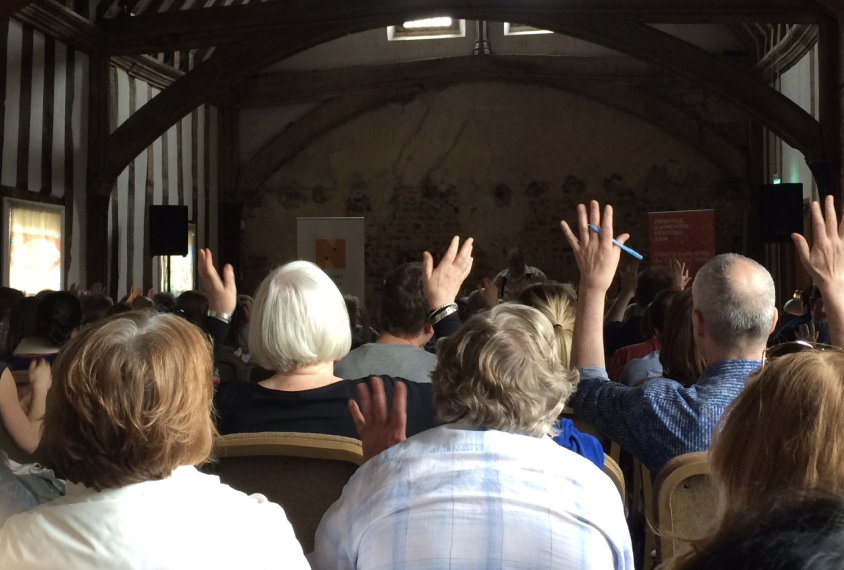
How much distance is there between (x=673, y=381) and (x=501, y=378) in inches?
29.1

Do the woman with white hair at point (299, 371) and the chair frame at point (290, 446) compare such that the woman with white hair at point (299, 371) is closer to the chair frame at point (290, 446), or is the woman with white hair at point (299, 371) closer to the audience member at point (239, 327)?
the chair frame at point (290, 446)

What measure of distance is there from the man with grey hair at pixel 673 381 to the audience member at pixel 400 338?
2.96 feet

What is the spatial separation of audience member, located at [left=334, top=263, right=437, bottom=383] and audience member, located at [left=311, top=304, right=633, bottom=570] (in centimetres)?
143

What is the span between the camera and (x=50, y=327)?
3598 millimetres

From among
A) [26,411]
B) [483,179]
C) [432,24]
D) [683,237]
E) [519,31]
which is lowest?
[26,411]

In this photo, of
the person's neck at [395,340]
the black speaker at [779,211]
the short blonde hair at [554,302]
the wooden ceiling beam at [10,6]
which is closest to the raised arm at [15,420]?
the person's neck at [395,340]

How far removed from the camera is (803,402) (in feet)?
3.22

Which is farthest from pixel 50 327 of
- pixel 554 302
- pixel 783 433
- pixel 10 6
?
pixel 10 6

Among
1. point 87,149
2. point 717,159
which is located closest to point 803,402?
point 87,149

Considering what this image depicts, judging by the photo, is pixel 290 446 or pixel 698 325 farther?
pixel 698 325

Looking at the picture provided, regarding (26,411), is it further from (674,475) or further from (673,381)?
(674,475)

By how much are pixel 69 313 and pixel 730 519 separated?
3334 mm

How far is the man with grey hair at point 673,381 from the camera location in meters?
1.99

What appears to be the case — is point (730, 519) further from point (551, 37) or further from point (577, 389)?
point (551, 37)
